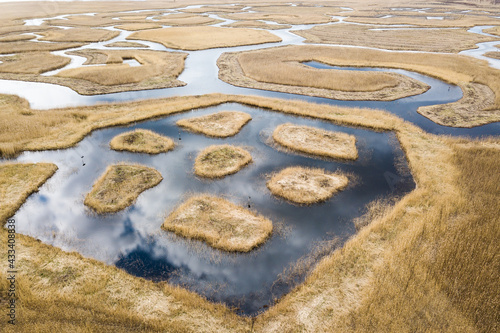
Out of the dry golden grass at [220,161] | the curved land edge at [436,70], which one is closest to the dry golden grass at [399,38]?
the curved land edge at [436,70]

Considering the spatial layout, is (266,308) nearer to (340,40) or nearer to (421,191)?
(421,191)

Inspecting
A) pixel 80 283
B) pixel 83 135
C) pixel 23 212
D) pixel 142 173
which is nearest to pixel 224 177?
pixel 142 173

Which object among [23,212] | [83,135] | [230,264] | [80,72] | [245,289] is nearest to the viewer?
[245,289]

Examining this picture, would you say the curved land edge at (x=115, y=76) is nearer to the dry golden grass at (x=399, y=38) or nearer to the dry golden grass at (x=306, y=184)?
the dry golden grass at (x=306, y=184)

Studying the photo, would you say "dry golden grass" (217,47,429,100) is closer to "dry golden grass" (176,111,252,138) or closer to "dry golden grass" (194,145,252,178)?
"dry golden grass" (176,111,252,138)

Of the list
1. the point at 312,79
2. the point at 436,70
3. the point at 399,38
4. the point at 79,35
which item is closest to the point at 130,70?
the point at 312,79

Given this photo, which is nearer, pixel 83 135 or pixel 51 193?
pixel 51 193

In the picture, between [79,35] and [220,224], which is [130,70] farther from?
[79,35]
